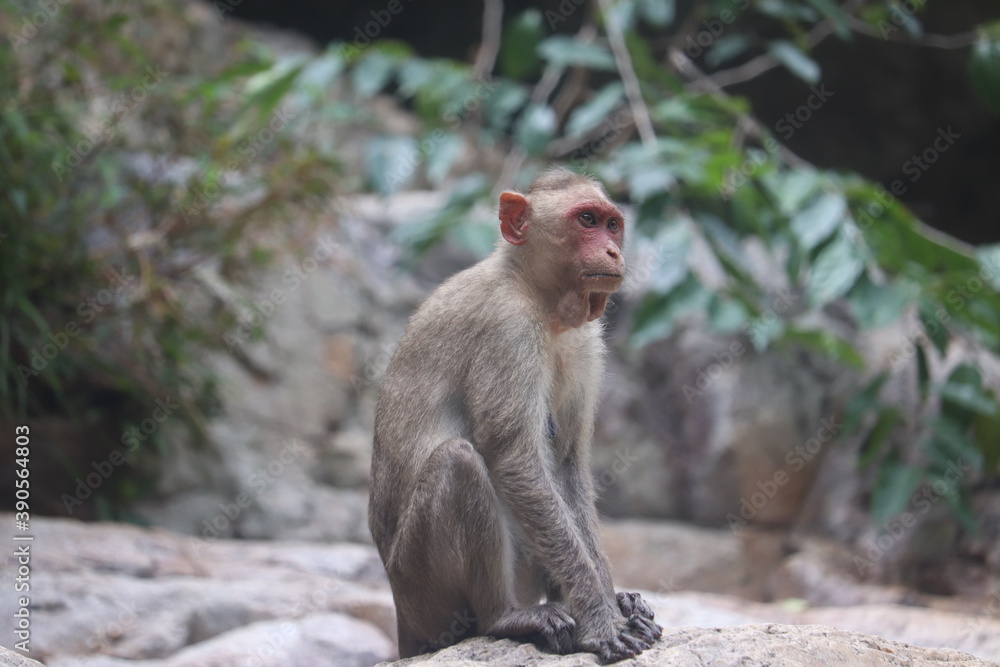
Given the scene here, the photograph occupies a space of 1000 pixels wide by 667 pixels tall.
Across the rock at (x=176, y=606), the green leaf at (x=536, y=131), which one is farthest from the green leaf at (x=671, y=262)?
the rock at (x=176, y=606)

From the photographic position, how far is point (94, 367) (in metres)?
7.71

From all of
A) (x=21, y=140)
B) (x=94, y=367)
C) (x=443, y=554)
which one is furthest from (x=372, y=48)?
(x=443, y=554)

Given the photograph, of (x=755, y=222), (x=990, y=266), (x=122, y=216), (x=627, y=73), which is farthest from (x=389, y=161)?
(x=990, y=266)

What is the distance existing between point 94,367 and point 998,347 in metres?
6.89

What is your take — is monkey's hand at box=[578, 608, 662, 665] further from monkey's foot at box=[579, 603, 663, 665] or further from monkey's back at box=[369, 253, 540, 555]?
monkey's back at box=[369, 253, 540, 555]

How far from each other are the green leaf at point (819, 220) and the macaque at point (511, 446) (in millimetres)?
2661

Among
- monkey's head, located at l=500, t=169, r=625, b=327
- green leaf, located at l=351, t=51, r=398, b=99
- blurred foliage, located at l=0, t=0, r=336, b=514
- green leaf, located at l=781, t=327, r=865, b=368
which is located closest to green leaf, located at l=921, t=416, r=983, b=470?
green leaf, located at l=781, t=327, r=865, b=368

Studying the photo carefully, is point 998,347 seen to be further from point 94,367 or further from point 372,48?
point 94,367

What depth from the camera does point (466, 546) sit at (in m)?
3.77

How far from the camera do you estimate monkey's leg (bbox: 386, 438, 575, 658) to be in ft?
12.3

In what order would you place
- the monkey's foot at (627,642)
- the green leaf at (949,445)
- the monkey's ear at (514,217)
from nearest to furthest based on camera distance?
the monkey's foot at (627,642) → the monkey's ear at (514,217) → the green leaf at (949,445)

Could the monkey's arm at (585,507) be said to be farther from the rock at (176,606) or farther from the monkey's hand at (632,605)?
the rock at (176,606)

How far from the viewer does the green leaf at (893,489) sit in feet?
23.0

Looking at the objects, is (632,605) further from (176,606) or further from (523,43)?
(523,43)
